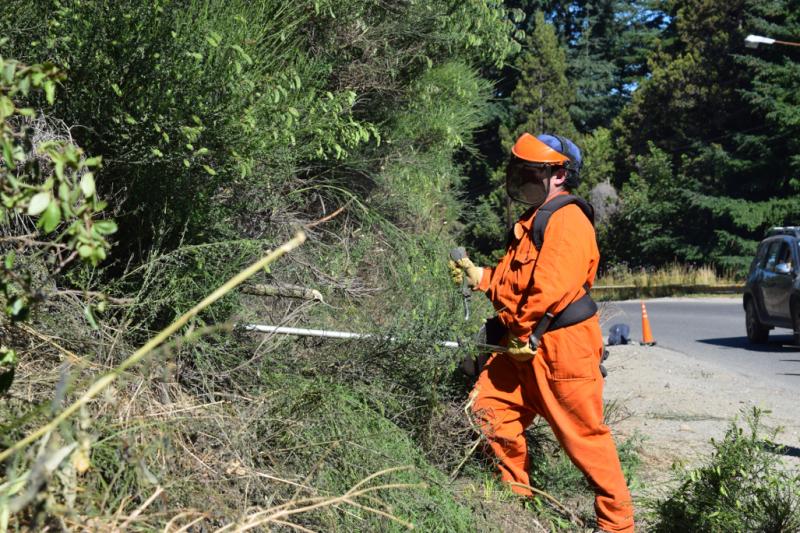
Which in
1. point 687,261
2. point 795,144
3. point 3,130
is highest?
point 3,130

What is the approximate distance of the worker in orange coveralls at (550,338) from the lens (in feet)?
15.0

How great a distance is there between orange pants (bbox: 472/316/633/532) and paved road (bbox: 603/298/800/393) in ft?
6.45

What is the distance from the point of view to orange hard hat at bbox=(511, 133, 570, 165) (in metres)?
5.02

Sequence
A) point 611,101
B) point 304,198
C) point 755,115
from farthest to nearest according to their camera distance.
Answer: point 611,101 → point 755,115 → point 304,198

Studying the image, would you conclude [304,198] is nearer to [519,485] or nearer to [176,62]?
[176,62]

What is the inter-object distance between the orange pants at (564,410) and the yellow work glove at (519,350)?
0.20ft

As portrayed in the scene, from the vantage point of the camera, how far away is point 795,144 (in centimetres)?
3431

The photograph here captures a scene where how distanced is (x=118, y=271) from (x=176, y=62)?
1.07 metres

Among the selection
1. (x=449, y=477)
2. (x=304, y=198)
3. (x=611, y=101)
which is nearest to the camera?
(x=449, y=477)

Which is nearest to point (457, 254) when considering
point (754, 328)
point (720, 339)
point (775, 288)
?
point (775, 288)

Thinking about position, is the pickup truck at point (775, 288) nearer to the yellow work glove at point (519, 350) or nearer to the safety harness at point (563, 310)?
the safety harness at point (563, 310)

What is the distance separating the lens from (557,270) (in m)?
4.64

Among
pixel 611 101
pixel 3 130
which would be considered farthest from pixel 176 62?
pixel 611 101

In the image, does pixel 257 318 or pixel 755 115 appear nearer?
pixel 257 318
